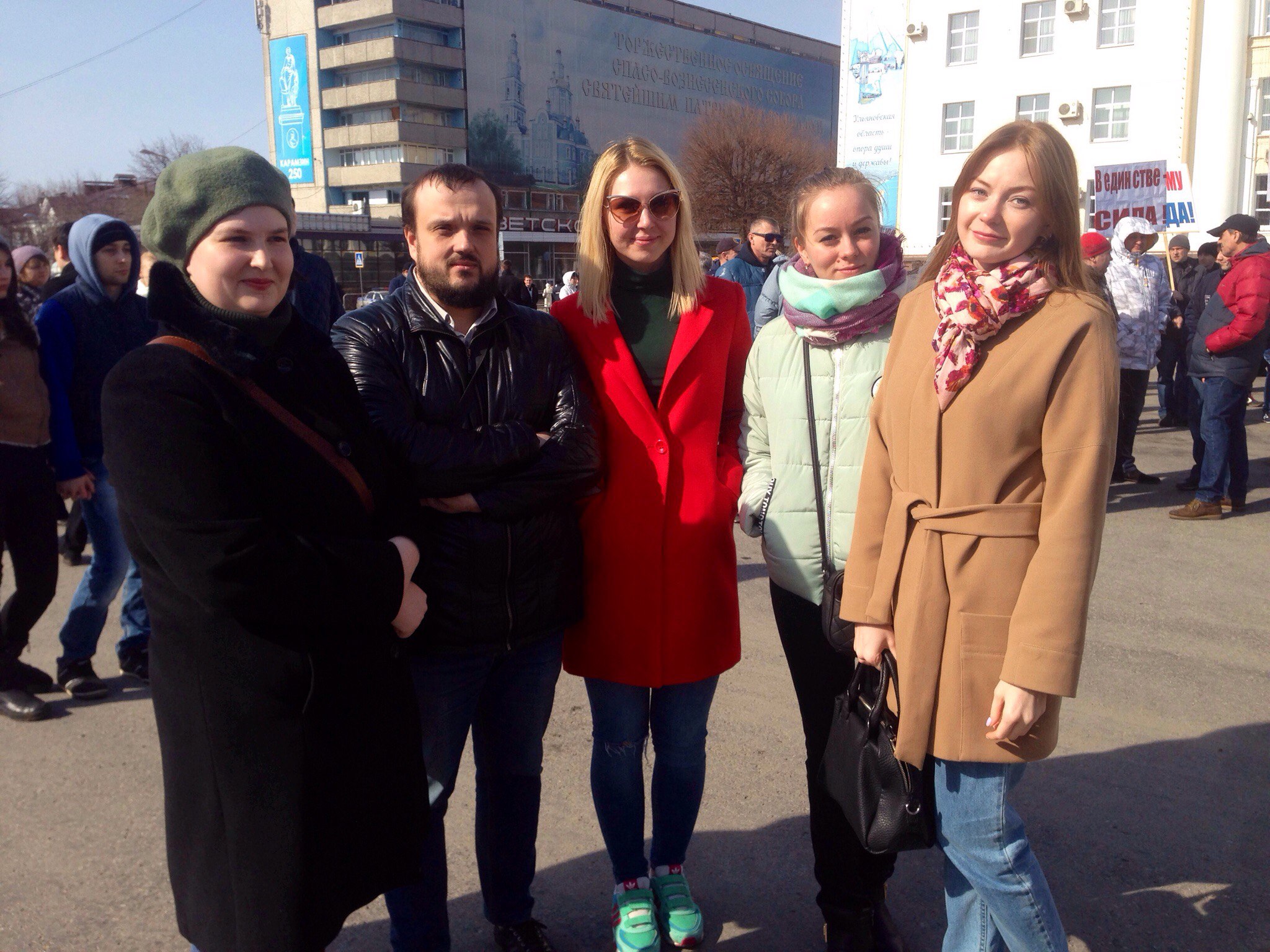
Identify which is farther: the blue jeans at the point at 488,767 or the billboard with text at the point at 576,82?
the billboard with text at the point at 576,82

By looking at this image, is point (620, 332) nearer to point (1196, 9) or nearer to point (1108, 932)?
point (1108, 932)

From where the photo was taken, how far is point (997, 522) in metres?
1.90

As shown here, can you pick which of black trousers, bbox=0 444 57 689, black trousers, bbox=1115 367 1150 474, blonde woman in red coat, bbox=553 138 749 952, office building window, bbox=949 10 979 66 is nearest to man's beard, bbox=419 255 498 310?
blonde woman in red coat, bbox=553 138 749 952

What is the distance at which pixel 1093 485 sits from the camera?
1.80 meters

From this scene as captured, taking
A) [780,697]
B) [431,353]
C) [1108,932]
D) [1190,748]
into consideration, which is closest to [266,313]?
[431,353]

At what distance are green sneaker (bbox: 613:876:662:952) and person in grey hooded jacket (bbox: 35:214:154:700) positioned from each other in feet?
9.56

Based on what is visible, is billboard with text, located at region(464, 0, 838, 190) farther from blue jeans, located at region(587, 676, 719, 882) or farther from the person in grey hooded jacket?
blue jeans, located at region(587, 676, 719, 882)

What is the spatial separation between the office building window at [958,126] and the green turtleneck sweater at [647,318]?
3509cm

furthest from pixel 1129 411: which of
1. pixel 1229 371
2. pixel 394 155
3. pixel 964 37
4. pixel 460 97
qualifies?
pixel 460 97

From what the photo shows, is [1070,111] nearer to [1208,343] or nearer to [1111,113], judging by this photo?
[1111,113]

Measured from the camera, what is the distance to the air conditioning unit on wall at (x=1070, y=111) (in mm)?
31391

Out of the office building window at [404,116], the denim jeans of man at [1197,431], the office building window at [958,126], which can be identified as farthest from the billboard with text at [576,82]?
the denim jeans of man at [1197,431]

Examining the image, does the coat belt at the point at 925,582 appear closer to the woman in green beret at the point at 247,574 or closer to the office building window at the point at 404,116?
the woman in green beret at the point at 247,574

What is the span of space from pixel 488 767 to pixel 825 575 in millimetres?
1060
